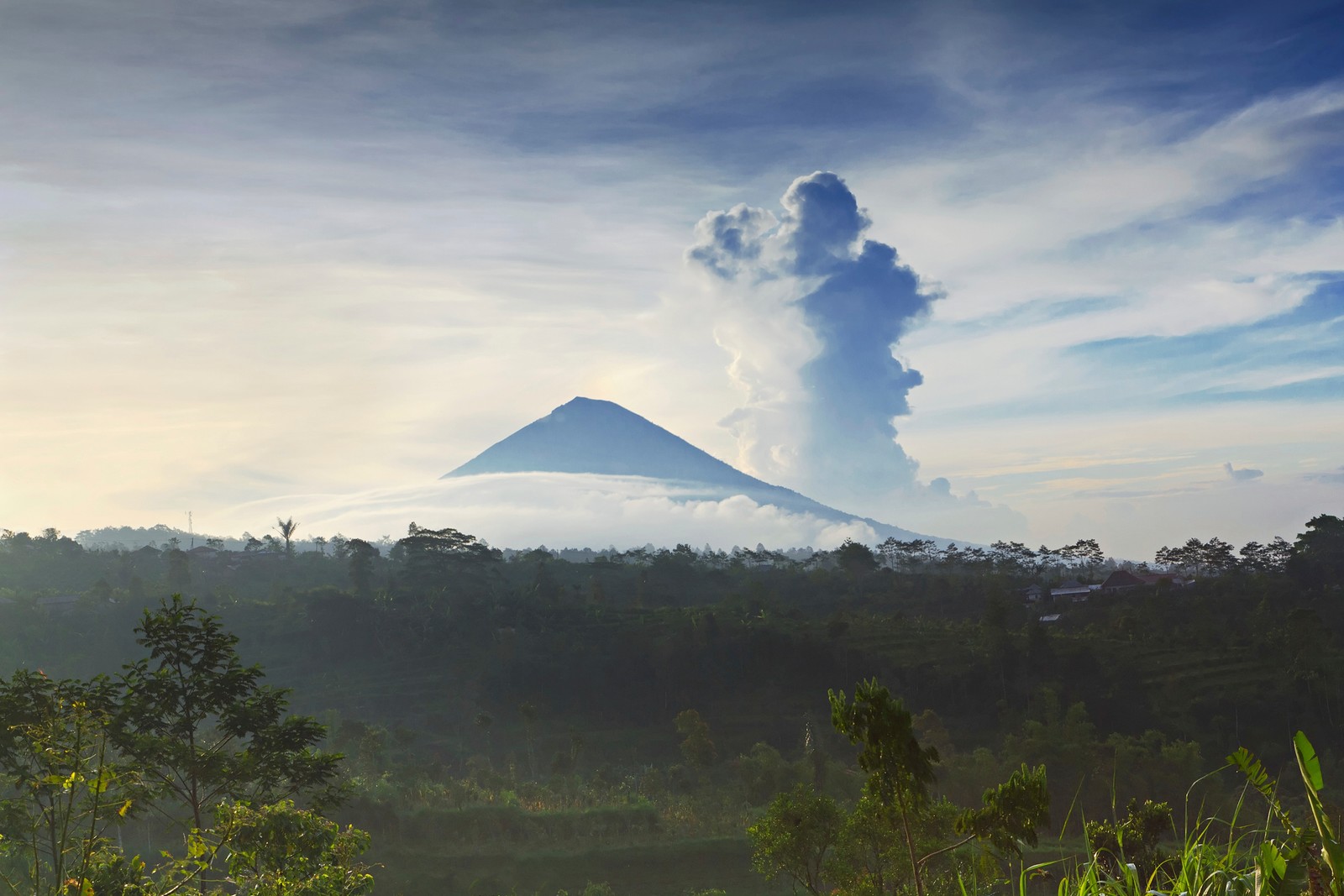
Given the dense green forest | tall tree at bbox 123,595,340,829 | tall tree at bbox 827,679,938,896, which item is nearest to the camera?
tall tree at bbox 827,679,938,896

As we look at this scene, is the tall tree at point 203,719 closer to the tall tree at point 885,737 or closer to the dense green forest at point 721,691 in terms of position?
the dense green forest at point 721,691

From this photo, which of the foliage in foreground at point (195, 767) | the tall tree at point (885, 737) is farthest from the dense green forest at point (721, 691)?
the foliage in foreground at point (195, 767)

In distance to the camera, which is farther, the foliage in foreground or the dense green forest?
the dense green forest

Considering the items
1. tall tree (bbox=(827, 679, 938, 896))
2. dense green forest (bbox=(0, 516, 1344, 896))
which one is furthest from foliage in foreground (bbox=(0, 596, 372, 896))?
tall tree (bbox=(827, 679, 938, 896))

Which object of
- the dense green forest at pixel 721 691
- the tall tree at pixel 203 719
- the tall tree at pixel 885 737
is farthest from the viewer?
the dense green forest at pixel 721 691

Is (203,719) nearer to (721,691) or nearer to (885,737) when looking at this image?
(885,737)

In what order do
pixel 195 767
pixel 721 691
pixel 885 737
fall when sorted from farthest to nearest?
pixel 721 691 < pixel 195 767 < pixel 885 737

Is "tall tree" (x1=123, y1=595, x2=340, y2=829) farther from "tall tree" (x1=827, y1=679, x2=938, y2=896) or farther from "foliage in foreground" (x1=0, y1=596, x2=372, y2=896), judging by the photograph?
"tall tree" (x1=827, y1=679, x2=938, y2=896)

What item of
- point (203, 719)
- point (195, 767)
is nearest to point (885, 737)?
point (195, 767)

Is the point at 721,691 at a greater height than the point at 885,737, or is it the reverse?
the point at 885,737
